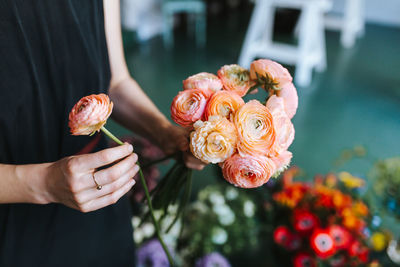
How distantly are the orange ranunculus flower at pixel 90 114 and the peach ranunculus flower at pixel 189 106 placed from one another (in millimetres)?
147

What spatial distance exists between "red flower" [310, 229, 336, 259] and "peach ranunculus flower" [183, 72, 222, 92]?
91 centimetres

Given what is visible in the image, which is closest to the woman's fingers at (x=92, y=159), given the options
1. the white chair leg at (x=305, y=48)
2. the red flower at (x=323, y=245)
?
the red flower at (x=323, y=245)

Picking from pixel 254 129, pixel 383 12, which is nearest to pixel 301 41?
pixel 254 129

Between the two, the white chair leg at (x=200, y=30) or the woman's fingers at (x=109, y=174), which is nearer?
the woman's fingers at (x=109, y=174)

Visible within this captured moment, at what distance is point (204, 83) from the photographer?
0.63 m

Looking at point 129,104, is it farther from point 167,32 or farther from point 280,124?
point 167,32

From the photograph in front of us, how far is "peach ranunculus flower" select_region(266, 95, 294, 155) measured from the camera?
57 cm

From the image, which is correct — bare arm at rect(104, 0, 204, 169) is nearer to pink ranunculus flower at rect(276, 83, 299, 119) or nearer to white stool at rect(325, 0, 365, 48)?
pink ranunculus flower at rect(276, 83, 299, 119)

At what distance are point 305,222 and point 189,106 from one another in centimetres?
100

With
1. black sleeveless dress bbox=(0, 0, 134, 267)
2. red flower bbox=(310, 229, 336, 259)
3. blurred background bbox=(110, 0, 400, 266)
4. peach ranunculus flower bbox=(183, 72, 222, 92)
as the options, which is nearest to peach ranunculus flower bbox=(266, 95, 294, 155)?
peach ranunculus flower bbox=(183, 72, 222, 92)

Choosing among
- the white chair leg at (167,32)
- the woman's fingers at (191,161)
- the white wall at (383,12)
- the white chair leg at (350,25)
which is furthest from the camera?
the white wall at (383,12)

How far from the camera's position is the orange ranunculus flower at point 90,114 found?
0.48 meters

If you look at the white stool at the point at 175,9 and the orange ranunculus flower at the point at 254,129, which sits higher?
the orange ranunculus flower at the point at 254,129

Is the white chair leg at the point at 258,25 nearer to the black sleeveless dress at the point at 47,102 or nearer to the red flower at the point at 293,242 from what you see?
the red flower at the point at 293,242
